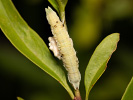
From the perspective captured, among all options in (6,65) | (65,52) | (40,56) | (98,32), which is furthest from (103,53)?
(6,65)

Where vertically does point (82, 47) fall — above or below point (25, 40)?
below

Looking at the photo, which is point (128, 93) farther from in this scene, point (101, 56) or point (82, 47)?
point (82, 47)

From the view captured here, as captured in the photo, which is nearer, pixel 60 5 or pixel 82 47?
pixel 60 5

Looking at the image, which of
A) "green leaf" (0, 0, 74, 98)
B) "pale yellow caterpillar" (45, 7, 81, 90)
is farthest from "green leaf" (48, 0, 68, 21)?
"green leaf" (0, 0, 74, 98)

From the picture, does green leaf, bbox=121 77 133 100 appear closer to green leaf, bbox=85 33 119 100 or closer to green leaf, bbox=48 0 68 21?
green leaf, bbox=85 33 119 100

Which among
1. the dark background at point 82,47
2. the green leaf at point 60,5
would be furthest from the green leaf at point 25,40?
the dark background at point 82,47

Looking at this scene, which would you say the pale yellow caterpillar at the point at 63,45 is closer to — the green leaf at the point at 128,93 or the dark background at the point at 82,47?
the green leaf at the point at 128,93

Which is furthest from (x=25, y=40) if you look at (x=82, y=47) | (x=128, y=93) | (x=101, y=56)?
(x=82, y=47)

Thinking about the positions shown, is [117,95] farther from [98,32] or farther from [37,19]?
[37,19]
